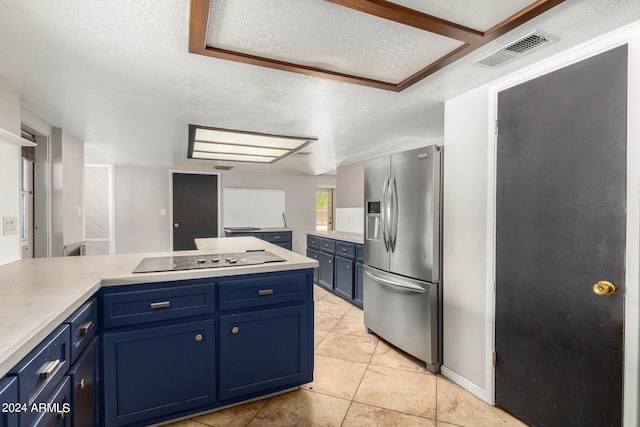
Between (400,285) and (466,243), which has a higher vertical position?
(466,243)

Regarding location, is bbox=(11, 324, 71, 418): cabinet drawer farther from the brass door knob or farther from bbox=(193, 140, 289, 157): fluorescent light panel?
bbox=(193, 140, 289, 157): fluorescent light panel

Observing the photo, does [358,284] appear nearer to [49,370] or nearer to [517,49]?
[517,49]

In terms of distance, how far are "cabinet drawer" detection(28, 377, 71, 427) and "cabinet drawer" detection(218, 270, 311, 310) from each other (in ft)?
2.52

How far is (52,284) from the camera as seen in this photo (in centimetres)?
149

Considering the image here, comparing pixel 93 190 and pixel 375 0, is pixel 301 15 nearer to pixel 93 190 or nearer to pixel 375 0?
pixel 375 0

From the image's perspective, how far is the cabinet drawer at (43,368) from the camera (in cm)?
91

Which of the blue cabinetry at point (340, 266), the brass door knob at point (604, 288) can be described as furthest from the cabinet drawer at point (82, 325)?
the blue cabinetry at point (340, 266)

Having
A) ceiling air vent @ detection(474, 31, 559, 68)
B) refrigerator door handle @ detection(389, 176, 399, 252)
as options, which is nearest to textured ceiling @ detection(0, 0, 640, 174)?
ceiling air vent @ detection(474, 31, 559, 68)

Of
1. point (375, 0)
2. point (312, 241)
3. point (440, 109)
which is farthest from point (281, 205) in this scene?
point (375, 0)

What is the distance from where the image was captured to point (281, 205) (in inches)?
277

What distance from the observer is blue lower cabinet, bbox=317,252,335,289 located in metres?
4.58

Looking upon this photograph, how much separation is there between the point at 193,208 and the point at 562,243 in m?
5.99

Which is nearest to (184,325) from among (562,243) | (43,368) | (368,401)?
(43,368)

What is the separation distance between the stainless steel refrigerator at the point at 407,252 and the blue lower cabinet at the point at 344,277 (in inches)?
37.7
